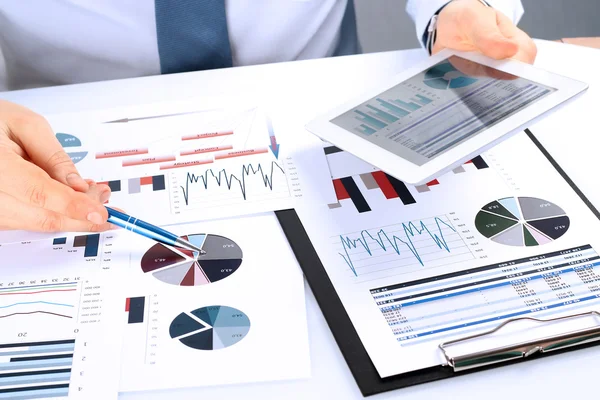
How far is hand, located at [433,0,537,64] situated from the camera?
70 cm

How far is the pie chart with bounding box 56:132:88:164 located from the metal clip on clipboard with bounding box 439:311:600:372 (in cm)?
43

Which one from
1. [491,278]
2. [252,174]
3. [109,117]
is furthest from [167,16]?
[491,278]

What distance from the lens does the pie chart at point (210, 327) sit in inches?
19.6

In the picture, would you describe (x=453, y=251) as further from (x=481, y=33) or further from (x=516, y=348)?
(x=481, y=33)

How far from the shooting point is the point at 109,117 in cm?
77

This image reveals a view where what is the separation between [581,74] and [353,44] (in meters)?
0.36

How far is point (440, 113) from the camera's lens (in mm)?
623

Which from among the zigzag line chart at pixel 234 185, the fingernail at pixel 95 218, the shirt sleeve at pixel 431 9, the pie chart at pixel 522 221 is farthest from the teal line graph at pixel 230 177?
the shirt sleeve at pixel 431 9

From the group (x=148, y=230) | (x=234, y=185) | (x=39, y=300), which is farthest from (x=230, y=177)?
(x=39, y=300)

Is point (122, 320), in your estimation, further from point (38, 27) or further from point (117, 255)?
point (38, 27)

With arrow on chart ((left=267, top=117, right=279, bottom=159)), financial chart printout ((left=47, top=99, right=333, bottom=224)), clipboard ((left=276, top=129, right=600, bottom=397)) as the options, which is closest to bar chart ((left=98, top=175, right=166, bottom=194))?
financial chart printout ((left=47, top=99, right=333, bottom=224))

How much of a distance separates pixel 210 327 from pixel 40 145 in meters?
0.26

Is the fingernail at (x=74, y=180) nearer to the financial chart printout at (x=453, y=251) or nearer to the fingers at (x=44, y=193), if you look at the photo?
the fingers at (x=44, y=193)

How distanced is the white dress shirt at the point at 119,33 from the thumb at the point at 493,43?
13 cm
